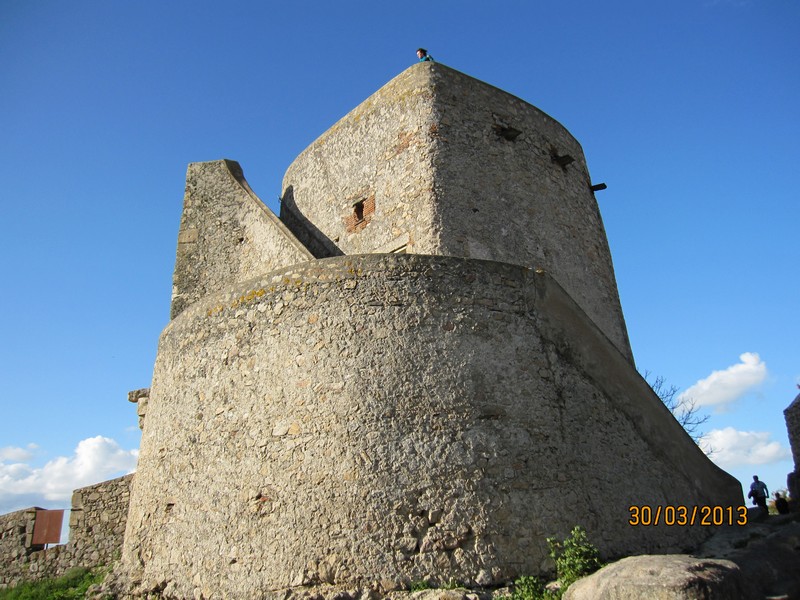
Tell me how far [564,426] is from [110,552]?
278 inches

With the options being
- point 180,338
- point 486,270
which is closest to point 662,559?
point 486,270

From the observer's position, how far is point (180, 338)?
782cm

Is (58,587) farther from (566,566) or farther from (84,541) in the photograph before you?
(566,566)

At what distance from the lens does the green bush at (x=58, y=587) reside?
28.5 feet

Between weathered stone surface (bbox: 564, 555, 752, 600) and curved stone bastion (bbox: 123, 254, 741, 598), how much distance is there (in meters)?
0.88

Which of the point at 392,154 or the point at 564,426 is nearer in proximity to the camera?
the point at 564,426

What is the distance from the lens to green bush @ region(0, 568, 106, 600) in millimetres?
8680

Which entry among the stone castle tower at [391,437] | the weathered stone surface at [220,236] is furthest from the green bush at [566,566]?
the weathered stone surface at [220,236]

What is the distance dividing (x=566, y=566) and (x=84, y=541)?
7556 mm

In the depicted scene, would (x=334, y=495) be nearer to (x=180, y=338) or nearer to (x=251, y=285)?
(x=251, y=285)

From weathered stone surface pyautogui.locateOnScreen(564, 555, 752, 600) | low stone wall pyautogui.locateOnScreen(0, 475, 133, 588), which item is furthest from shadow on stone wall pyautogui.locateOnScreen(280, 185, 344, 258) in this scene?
weathered stone surface pyautogui.locateOnScreen(564, 555, 752, 600)

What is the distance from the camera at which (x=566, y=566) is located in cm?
568

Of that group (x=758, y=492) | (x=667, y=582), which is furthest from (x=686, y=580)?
(x=758, y=492)
